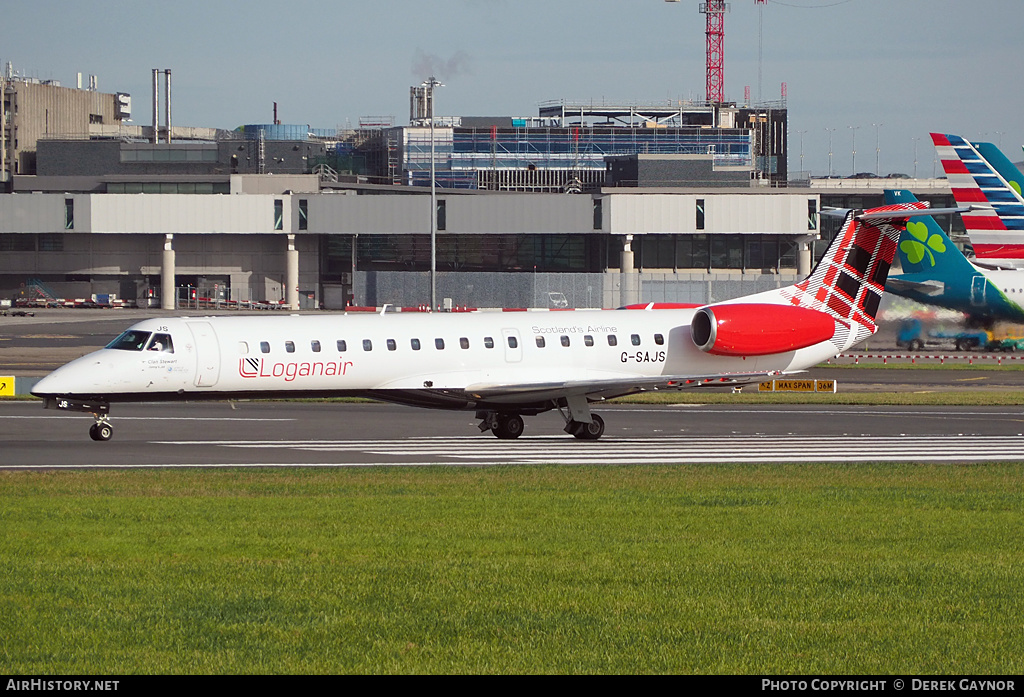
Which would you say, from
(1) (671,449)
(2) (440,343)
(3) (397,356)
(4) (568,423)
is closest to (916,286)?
(4) (568,423)

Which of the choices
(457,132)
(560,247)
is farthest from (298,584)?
(457,132)

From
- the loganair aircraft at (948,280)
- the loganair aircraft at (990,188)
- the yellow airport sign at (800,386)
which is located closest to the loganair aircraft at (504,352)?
the yellow airport sign at (800,386)

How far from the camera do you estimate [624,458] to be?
2731cm

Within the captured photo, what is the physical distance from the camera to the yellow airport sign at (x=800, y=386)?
4638cm

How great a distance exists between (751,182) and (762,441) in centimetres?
8443

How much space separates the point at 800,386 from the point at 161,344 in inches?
1014

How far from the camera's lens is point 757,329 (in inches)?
1280

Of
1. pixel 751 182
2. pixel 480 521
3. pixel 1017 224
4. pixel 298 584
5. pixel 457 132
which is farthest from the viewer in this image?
pixel 457 132

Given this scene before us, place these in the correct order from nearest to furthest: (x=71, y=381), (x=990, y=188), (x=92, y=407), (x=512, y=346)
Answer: (x=71, y=381), (x=92, y=407), (x=512, y=346), (x=990, y=188)

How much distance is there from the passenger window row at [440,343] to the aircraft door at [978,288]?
3439 cm

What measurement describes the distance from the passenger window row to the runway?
A: 2.22m

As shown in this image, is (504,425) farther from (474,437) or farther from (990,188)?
(990,188)

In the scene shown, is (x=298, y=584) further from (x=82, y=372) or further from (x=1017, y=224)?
(x=1017, y=224)

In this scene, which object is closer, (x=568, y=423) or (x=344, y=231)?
(x=568, y=423)
